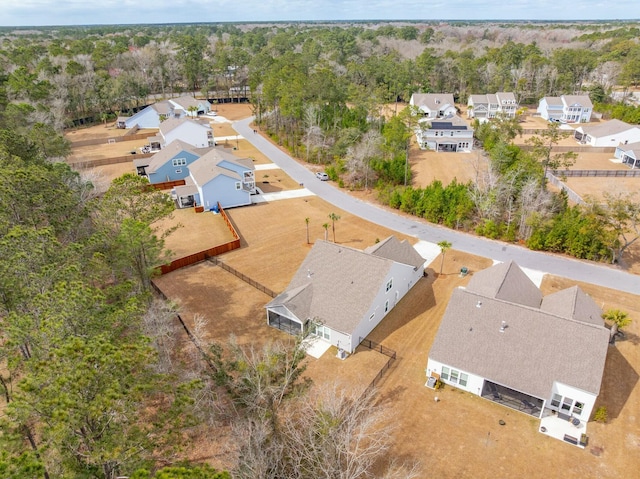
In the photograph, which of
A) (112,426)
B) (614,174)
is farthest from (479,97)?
(112,426)

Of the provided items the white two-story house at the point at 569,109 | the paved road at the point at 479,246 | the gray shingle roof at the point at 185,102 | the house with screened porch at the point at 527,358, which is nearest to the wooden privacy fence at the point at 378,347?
the house with screened porch at the point at 527,358

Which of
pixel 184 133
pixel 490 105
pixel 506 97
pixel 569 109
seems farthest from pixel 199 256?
pixel 569 109

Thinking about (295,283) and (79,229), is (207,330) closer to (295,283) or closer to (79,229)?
(295,283)

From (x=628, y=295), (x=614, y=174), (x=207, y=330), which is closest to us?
(x=207, y=330)

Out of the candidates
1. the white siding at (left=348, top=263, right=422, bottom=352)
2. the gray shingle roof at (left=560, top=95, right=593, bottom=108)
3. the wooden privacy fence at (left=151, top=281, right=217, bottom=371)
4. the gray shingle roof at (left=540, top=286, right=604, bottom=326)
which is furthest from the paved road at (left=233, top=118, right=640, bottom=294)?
the gray shingle roof at (left=560, top=95, right=593, bottom=108)

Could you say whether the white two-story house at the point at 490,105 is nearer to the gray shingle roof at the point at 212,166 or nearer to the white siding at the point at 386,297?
the gray shingle roof at the point at 212,166
